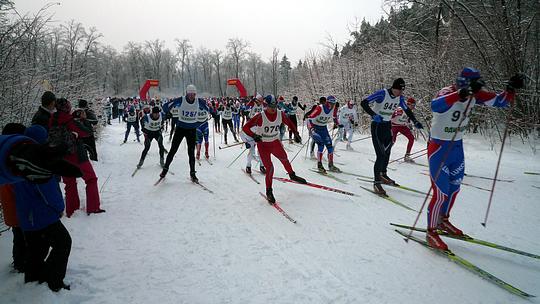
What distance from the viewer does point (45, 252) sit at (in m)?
2.94

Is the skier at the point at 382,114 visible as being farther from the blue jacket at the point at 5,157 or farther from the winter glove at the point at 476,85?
the blue jacket at the point at 5,157

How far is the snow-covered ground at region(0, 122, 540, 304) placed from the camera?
117 inches

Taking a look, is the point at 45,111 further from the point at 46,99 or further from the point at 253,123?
the point at 253,123

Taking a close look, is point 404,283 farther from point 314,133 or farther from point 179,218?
point 314,133

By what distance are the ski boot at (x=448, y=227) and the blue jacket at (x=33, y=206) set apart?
16.1 feet

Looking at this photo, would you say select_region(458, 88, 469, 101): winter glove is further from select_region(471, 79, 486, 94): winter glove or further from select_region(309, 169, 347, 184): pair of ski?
select_region(309, 169, 347, 184): pair of ski

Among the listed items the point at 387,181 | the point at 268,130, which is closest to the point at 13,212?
the point at 268,130

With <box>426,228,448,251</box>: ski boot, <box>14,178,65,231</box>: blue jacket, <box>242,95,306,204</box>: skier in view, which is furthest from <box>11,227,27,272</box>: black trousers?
<box>426,228,448,251</box>: ski boot

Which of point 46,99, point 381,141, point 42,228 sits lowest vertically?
point 42,228

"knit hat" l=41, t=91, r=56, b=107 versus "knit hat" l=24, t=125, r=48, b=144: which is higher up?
"knit hat" l=41, t=91, r=56, b=107

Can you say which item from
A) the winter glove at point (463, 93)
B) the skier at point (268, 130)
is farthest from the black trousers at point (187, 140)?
the winter glove at point (463, 93)

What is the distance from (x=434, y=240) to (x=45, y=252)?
180 inches

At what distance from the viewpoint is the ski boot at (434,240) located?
365 cm

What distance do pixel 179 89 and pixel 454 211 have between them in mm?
84803
